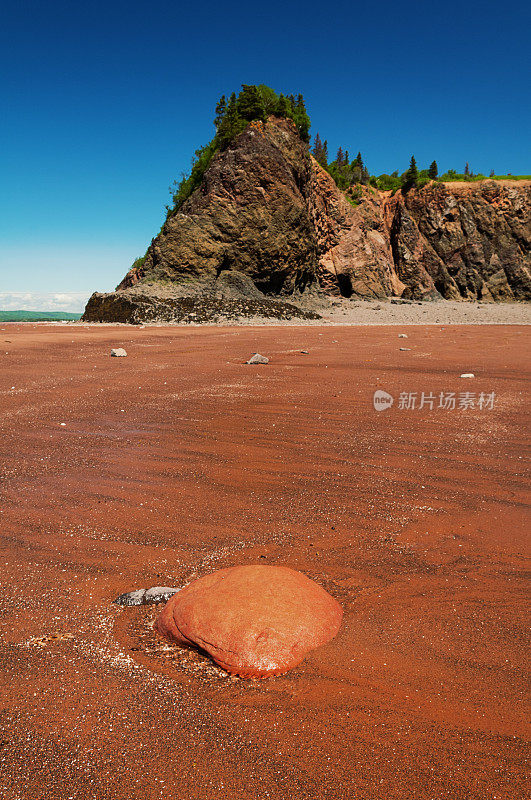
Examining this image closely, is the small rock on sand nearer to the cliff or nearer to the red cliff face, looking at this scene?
the cliff

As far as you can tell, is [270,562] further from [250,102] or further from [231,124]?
[250,102]

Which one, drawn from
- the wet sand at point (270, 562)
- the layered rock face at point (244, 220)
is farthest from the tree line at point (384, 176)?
the wet sand at point (270, 562)

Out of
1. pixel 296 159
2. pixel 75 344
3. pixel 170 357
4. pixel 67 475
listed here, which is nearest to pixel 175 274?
pixel 296 159

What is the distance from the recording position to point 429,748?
168cm

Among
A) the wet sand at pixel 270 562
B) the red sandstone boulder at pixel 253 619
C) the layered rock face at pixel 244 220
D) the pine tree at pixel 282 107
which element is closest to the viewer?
the wet sand at pixel 270 562

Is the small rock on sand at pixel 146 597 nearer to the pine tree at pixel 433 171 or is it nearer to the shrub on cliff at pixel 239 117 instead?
the shrub on cliff at pixel 239 117

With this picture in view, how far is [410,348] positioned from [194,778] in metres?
14.2

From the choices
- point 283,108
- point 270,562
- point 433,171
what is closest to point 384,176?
point 433,171

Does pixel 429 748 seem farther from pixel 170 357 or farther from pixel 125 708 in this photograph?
pixel 170 357

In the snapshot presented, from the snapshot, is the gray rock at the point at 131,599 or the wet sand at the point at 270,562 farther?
the gray rock at the point at 131,599

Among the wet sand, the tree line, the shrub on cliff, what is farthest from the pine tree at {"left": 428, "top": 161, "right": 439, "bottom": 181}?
the wet sand

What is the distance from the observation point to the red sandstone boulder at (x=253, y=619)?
210 centimetres

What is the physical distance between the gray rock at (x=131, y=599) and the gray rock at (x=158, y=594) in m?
0.03

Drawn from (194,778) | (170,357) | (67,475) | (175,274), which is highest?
(175,274)
